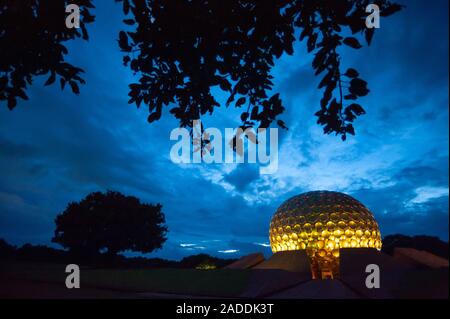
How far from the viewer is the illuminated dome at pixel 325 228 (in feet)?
60.1

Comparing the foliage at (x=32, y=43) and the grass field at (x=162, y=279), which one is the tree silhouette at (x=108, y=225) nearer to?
the grass field at (x=162, y=279)

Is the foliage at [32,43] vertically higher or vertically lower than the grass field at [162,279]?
higher

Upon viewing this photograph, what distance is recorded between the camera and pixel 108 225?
29219mm

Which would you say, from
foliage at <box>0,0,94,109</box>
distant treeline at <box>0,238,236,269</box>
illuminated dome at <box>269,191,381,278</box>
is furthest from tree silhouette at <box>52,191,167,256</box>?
foliage at <box>0,0,94,109</box>

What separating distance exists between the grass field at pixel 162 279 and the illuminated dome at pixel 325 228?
761cm

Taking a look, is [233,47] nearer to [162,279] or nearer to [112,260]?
[162,279]

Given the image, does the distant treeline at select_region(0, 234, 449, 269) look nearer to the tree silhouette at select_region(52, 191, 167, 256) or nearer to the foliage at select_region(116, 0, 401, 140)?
the tree silhouette at select_region(52, 191, 167, 256)

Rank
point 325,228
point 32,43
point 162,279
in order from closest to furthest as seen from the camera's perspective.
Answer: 1. point 32,43
2. point 162,279
3. point 325,228

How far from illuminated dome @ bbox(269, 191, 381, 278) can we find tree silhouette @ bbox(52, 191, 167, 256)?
609 inches

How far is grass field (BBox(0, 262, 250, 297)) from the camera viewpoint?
12227 millimetres

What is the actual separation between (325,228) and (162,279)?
1057 cm

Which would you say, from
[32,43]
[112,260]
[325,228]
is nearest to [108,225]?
[112,260]

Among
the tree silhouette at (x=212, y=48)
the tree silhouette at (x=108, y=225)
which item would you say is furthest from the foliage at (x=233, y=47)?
the tree silhouette at (x=108, y=225)

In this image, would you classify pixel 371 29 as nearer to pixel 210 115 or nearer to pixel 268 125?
pixel 268 125
